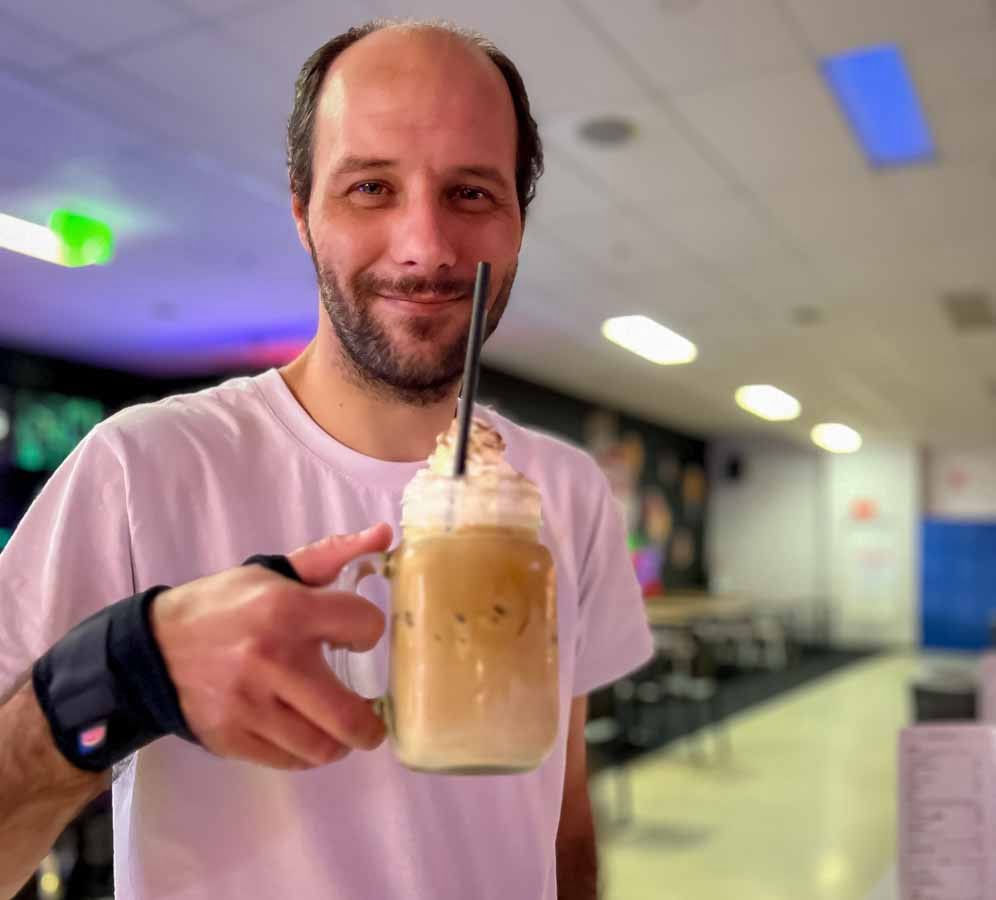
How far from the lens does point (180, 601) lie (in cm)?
64

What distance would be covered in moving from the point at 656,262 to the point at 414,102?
5.30 m

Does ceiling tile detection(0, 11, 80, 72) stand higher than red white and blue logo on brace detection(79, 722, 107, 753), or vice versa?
ceiling tile detection(0, 11, 80, 72)

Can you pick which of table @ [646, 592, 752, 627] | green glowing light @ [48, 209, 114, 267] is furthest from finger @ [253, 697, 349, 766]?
table @ [646, 592, 752, 627]

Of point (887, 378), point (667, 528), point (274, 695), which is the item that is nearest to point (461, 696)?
point (274, 695)

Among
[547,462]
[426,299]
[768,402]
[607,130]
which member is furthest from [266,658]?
[768,402]

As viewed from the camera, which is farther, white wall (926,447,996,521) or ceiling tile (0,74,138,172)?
white wall (926,447,996,521)

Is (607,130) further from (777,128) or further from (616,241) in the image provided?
(616,241)

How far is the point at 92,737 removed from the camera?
65cm

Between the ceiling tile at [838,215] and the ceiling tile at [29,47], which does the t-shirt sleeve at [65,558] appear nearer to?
the ceiling tile at [29,47]

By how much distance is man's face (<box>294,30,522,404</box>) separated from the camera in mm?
1003

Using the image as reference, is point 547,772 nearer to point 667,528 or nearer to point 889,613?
point 667,528

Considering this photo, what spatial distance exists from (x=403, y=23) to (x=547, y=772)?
0.90 meters

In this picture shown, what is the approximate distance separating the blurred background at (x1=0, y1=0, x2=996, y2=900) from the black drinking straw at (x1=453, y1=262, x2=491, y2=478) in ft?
2.91

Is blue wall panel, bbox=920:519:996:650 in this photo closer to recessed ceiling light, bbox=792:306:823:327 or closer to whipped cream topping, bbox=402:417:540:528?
recessed ceiling light, bbox=792:306:823:327
